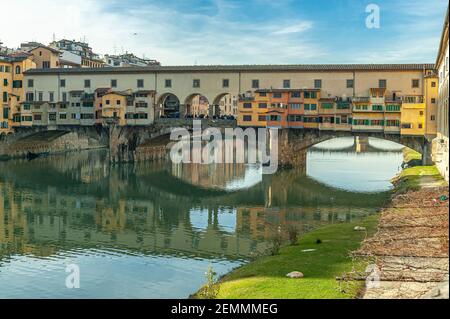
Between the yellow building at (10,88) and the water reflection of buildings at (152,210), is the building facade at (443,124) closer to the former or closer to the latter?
the water reflection of buildings at (152,210)

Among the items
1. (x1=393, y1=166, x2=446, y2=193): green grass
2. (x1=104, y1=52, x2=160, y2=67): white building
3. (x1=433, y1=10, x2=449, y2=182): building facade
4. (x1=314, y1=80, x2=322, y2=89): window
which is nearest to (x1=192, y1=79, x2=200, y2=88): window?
(x1=314, y1=80, x2=322, y2=89): window

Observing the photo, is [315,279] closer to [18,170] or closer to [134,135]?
[18,170]

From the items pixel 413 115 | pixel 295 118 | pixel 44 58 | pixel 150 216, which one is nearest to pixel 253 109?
pixel 295 118

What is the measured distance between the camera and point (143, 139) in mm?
71438

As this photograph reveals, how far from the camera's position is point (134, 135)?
71.8 metres

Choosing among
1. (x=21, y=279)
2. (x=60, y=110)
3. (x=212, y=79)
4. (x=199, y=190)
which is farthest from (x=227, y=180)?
(x=21, y=279)

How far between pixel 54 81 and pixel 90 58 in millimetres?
40215

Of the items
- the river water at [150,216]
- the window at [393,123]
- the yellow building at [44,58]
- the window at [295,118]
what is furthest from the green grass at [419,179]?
the yellow building at [44,58]

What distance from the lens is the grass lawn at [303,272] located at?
17.1 meters

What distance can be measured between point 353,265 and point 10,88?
67.0 metres

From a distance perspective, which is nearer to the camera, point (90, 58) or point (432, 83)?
point (432, 83)

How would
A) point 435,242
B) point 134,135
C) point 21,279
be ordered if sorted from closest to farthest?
point 435,242, point 21,279, point 134,135

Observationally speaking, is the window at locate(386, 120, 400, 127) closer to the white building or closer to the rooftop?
the rooftop

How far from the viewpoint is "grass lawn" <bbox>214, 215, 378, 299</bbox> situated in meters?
17.1
